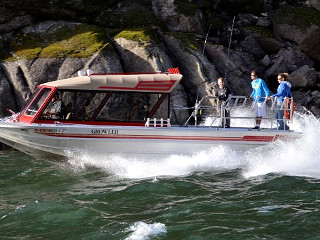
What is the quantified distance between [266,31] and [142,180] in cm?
1560

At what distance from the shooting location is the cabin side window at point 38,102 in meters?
11.1

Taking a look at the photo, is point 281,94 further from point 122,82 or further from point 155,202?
point 155,202

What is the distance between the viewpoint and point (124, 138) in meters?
11.2

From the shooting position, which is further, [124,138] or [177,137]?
[177,137]

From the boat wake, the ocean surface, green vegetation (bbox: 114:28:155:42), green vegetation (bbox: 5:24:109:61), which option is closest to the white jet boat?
the boat wake

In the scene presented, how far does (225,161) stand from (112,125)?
329 centimetres

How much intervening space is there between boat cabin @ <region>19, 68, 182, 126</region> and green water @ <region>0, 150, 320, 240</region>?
47.6 inches

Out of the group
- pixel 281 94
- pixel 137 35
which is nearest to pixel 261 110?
pixel 281 94

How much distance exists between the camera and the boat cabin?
10984mm

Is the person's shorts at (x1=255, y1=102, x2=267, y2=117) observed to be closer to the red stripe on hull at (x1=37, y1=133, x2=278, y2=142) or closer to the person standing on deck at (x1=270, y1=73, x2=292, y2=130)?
the person standing on deck at (x1=270, y1=73, x2=292, y2=130)

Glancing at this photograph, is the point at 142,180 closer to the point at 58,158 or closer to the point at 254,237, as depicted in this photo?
the point at 58,158

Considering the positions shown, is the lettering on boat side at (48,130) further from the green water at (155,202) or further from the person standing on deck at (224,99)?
the person standing on deck at (224,99)

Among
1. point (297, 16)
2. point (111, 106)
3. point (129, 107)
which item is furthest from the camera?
point (297, 16)

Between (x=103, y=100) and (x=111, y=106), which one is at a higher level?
(x=103, y=100)
